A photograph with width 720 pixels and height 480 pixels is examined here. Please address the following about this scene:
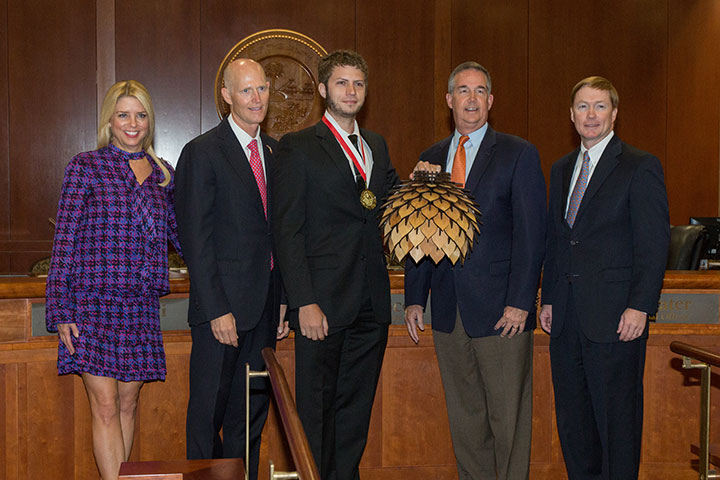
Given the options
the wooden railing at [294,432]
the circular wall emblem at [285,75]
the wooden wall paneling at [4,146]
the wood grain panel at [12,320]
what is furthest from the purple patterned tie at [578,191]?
the wooden wall paneling at [4,146]

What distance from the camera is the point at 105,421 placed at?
8.79ft

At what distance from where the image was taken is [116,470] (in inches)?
106

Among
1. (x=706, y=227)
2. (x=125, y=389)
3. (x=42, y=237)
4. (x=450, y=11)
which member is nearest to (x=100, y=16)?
(x=42, y=237)

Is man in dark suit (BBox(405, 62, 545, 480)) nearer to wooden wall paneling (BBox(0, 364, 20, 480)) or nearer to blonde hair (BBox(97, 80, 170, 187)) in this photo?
blonde hair (BBox(97, 80, 170, 187))

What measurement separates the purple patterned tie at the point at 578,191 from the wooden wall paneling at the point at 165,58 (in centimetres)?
475

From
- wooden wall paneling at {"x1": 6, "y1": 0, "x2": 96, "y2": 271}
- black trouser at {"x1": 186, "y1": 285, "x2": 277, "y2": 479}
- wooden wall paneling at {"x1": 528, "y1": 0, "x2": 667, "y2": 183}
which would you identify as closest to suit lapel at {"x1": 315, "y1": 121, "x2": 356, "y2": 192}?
black trouser at {"x1": 186, "y1": 285, "x2": 277, "y2": 479}

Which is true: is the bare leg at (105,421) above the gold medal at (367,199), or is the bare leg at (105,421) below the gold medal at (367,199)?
below

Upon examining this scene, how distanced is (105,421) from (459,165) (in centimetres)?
169

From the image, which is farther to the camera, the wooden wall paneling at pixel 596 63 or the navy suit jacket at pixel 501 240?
the wooden wall paneling at pixel 596 63

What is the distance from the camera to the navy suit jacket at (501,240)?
258cm

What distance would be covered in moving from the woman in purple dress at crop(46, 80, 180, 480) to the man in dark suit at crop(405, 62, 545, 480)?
1.11 m

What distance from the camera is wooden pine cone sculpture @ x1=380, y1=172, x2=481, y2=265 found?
236cm

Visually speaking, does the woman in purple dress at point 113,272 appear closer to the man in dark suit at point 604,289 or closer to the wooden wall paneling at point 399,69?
the man in dark suit at point 604,289

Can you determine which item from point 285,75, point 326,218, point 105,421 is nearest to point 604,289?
point 326,218
